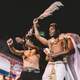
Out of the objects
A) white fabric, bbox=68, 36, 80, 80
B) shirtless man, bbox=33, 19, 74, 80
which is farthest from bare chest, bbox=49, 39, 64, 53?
white fabric, bbox=68, 36, 80, 80

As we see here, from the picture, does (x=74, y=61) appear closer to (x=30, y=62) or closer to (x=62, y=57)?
(x=62, y=57)

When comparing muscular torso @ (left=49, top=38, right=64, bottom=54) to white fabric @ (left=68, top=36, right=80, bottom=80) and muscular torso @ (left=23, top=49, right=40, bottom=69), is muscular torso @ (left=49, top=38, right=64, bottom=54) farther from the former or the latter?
muscular torso @ (left=23, top=49, right=40, bottom=69)

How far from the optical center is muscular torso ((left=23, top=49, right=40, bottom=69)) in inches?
201

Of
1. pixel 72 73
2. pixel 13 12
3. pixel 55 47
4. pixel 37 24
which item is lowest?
pixel 72 73

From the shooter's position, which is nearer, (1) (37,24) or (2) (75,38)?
(2) (75,38)

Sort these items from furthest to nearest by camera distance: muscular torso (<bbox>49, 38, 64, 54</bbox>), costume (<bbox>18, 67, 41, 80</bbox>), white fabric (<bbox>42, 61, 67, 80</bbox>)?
costume (<bbox>18, 67, 41, 80</bbox>) → muscular torso (<bbox>49, 38, 64, 54</bbox>) → white fabric (<bbox>42, 61, 67, 80</bbox>)

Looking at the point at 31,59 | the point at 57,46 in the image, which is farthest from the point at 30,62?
the point at 57,46

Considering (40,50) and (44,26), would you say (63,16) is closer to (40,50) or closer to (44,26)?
(44,26)

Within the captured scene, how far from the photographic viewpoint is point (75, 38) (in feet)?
13.8

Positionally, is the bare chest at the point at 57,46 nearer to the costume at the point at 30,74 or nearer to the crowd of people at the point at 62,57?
the crowd of people at the point at 62,57

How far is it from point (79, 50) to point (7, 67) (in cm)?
276

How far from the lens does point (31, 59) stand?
5.14m

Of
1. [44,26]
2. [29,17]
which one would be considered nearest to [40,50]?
[44,26]

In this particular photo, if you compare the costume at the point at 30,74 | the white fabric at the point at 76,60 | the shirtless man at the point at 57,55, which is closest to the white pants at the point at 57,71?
the shirtless man at the point at 57,55
